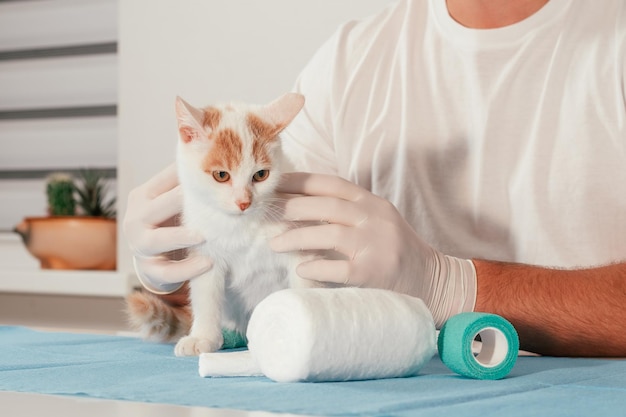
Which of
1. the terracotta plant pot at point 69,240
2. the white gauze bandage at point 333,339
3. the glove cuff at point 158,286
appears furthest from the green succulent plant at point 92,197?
the white gauze bandage at point 333,339

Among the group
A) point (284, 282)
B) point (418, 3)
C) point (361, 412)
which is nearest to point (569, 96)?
point (418, 3)

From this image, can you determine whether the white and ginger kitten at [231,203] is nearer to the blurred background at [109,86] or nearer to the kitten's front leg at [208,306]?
the kitten's front leg at [208,306]

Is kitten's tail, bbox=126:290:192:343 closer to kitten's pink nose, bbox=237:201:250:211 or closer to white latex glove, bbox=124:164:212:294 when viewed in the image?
white latex glove, bbox=124:164:212:294

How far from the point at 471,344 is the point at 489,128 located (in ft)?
2.43

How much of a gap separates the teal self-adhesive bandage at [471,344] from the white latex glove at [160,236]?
1.16 feet

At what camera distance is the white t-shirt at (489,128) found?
1.44 meters

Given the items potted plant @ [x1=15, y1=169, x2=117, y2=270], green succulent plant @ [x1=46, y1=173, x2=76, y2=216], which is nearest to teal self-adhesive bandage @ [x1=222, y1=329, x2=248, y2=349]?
potted plant @ [x1=15, y1=169, x2=117, y2=270]

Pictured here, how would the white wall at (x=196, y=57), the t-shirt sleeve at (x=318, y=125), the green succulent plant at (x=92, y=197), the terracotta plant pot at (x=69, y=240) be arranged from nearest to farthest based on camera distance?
the t-shirt sleeve at (x=318, y=125) → the white wall at (x=196, y=57) → the terracotta plant pot at (x=69, y=240) → the green succulent plant at (x=92, y=197)

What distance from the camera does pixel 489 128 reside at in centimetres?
152

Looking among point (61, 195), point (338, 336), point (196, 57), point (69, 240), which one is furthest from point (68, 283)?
point (338, 336)

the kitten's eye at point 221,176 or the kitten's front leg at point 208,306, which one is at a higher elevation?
the kitten's eye at point 221,176

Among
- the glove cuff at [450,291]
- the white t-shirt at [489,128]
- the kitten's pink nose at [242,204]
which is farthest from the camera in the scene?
the white t-shirt at [489,128]

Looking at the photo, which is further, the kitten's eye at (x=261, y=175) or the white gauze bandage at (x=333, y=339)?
the kitten's eye at (x=261, y=175)

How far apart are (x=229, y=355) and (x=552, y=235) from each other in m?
0.80
